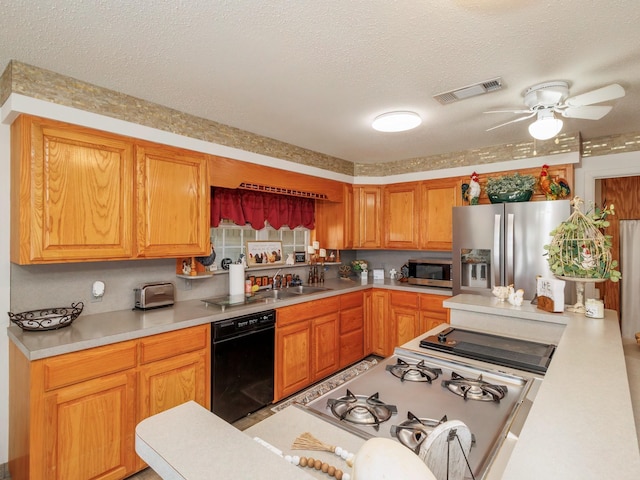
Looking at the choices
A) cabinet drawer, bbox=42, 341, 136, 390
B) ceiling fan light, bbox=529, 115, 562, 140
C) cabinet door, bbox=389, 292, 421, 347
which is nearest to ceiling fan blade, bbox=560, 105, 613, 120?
ceiling fan light, bbox=529, 115, 562, 140

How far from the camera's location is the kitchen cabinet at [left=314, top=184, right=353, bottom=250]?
14.2 feet

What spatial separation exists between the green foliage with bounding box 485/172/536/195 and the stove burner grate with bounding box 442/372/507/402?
245 centimetres

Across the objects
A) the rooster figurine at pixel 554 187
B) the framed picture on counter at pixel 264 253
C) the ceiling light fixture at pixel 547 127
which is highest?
the ceiling light fixture at pixel 547 127

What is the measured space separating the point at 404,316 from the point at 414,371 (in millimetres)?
2603

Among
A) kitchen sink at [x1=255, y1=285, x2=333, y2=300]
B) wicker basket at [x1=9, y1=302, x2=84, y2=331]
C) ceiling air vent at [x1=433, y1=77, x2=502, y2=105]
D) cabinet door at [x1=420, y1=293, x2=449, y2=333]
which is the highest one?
ceiling air vent at [x1=433, y1=77, x2=502, y2=105]

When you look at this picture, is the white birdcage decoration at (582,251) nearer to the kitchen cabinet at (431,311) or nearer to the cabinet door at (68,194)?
the kitchen cabinet at (431,311)

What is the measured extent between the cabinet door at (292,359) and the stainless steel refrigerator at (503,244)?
5.49ft

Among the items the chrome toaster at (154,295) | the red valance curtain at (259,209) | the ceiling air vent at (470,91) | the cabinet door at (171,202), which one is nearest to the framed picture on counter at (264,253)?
the red valance curtain at (259,209)

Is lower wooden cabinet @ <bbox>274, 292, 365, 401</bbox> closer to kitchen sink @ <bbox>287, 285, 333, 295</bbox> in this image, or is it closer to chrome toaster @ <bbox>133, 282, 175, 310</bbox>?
kitchen sink @ <bbox>287, 285, 333, 295</bbox>

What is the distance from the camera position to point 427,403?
1.22 meters

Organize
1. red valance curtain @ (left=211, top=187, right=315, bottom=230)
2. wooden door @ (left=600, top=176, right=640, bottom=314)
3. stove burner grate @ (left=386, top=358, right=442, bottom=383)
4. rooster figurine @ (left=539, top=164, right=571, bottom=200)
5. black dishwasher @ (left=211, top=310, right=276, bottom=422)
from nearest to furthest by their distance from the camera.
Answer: stove burner grate @ (left=386, top=358, right=442, bottom=383)
black dishwasher @ (left=211, top=310, right=276, bottom=422)
rooster figurine @ (left=539, top=164, right=571, bottom=200)
red valance curtain @ (left=211, top=187, right=315, bottom=230)
wooden door @ (left=600, top=176, right=640, bottom=314)

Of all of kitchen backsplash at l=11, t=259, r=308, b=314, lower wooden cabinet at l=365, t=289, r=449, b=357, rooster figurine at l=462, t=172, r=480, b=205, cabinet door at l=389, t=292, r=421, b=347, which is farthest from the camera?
cabinet door at l=389, t=292, r=421, b=347

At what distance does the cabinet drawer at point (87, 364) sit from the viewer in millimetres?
1816

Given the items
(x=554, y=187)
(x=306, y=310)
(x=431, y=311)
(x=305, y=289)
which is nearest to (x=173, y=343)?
(x=306, y=310)
